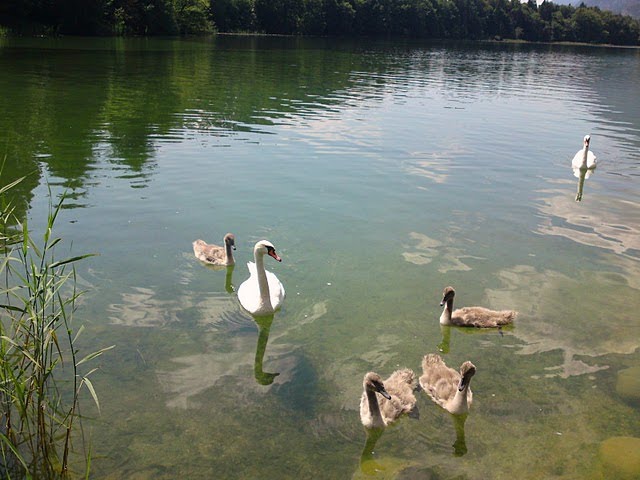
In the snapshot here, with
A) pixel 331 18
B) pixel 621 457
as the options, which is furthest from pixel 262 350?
pixel 331 18

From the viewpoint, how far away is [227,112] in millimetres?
25062

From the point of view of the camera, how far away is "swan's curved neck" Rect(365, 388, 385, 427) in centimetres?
666

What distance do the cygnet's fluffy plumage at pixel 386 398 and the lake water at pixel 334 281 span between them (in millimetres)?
192

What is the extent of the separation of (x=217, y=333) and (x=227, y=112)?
58.7 feet

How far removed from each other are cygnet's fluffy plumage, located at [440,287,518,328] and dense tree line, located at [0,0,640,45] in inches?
2711

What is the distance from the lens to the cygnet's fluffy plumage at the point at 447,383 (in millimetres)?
A: 6953

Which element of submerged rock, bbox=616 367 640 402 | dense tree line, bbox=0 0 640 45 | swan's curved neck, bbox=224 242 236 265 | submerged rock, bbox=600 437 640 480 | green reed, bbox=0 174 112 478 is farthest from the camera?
dense tree line, bbox=0 0 640 45

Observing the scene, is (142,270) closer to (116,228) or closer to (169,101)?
(116,228)

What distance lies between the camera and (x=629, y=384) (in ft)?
25.2

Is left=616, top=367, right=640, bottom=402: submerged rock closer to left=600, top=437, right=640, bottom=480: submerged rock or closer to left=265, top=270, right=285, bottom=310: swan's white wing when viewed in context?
left=600, top=437, right=640, bottom=480: submerged rock

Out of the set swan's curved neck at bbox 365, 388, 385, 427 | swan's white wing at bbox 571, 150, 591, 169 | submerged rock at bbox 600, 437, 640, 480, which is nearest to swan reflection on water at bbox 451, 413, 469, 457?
swan's curved neck at bbox 365, 388, 385, 427

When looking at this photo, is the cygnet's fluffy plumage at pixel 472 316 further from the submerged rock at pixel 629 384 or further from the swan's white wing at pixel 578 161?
the swan's white wing at pixel 578 161

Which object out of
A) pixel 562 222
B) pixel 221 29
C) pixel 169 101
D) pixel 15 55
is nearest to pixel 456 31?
pixel 221 29

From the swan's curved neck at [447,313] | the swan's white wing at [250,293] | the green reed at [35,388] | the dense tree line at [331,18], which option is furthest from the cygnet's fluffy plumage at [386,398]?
the dense tree line at [331,18]
